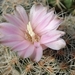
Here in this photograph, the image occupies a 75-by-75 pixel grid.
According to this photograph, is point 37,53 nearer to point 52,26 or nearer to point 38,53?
point 38,53

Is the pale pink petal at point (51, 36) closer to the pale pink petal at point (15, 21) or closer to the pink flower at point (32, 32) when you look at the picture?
the pink flower at point (32, 32)

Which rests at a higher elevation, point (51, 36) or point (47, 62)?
point (51, 36)

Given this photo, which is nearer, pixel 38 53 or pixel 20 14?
pixel 38 53

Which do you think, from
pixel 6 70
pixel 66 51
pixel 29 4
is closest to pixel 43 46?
pixel 66 51

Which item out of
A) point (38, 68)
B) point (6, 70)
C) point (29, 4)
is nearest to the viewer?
point (38, 68)

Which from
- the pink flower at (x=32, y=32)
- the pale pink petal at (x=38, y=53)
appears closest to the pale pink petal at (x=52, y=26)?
the pink flower at (x=32, y=32)

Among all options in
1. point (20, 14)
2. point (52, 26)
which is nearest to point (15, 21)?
point (20, 14)

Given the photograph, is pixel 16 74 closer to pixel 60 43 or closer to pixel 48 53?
pixel 48 53

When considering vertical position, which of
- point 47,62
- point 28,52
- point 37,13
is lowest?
point 47,62
